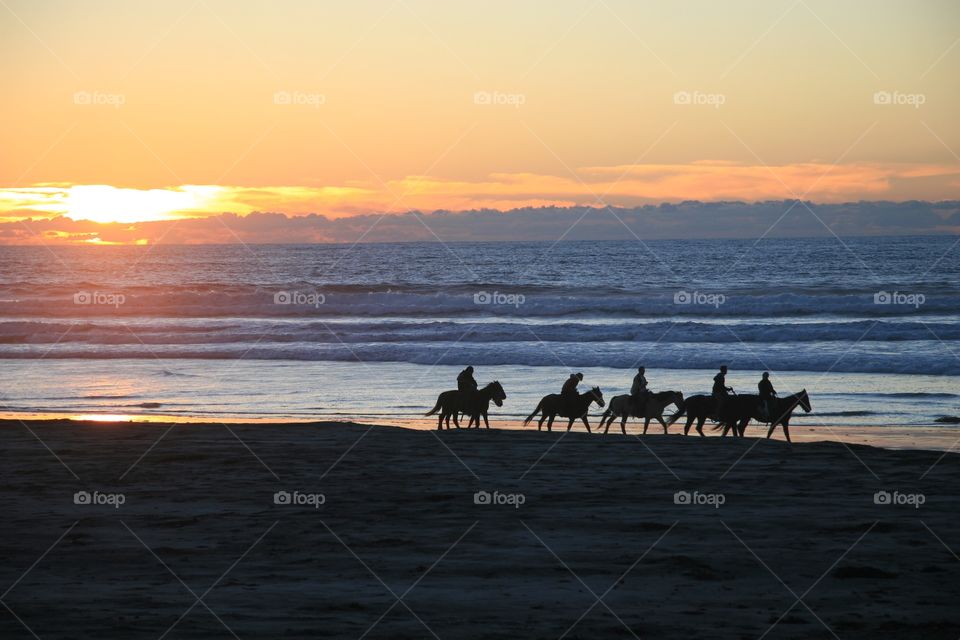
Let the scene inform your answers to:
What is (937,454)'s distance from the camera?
1606 centimetres

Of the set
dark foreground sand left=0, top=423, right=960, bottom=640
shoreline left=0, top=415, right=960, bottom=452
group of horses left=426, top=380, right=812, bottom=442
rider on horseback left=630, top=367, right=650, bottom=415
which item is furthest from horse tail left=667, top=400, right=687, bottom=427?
dark foreground sand left=0, top=423, right=960, bottom=640

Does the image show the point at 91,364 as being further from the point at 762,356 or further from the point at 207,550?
the point at 207,550

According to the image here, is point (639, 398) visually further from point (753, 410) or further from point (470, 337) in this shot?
point (470, 337)

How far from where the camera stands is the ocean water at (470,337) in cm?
2567

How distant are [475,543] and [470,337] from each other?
31789mm

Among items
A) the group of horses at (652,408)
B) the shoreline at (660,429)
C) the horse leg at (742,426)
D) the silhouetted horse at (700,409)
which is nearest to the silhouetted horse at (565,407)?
the group of horses at (652,408)

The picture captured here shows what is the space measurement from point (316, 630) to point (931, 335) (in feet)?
118

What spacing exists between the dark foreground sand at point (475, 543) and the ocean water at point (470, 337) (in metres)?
6.47

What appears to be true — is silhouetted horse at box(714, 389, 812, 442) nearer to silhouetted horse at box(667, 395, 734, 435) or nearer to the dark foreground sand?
silhouetted horse at box(667, 395, 734, 435)

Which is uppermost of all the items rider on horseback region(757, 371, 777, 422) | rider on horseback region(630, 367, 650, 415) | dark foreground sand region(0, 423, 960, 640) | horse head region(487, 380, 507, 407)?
horse head region(487, 380, 507, 407)

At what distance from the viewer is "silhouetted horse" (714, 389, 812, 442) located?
59.3 feet

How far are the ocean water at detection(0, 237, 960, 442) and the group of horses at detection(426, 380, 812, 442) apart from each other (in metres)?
1.57

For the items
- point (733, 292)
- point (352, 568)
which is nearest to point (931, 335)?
point (733, 292)

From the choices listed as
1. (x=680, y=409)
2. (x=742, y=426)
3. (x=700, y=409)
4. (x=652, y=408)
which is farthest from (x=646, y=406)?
(x=742, y=426)
